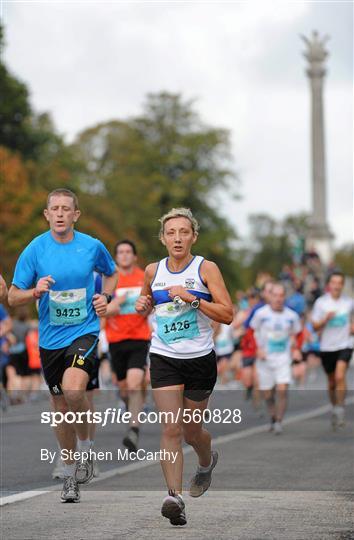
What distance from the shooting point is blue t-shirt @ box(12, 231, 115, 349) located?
35.3ft

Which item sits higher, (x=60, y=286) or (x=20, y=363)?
(x=60, y=286)

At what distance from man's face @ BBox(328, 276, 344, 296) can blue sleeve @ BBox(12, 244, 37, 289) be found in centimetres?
858

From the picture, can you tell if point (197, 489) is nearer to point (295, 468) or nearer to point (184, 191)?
point (295, 468)

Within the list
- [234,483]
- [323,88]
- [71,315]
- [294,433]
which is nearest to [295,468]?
[234,483]

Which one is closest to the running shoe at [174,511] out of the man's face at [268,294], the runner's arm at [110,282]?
Answer: the runner's arm at [110,282]

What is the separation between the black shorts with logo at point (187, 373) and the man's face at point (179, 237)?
660mm

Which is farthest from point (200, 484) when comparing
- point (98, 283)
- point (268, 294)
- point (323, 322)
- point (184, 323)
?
Answer: point (268, 294)

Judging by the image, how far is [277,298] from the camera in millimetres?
18859

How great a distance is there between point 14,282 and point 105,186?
265 feet

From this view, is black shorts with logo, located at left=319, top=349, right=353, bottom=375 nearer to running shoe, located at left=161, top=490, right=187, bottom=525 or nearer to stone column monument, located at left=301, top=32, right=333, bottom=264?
running shoe, located at left=161, top=490, right=187, bottom=525

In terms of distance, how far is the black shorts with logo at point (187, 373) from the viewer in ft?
31.5

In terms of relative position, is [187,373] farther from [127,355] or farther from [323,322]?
[323,322]

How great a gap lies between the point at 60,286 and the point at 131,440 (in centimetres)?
394

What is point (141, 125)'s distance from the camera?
3688 inches
